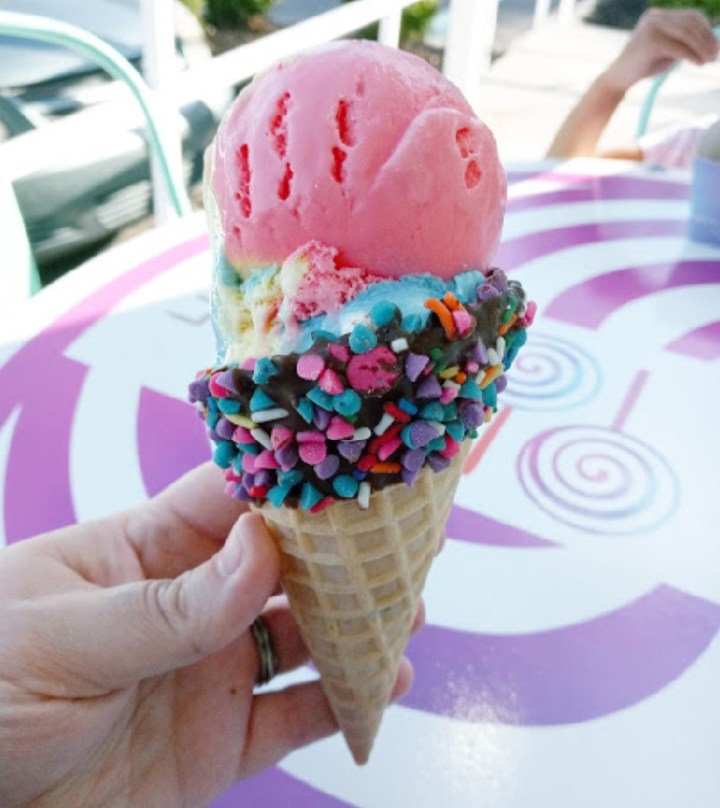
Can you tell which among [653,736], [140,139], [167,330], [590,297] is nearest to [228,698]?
[653,736]

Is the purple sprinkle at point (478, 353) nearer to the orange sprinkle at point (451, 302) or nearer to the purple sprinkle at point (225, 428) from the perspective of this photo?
the orange sprinkle at point (451, 302)

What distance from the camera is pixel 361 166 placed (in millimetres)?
813

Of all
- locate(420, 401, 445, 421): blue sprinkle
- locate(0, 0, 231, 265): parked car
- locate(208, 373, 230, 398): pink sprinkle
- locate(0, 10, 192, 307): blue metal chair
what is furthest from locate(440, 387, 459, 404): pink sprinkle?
locate(0, 0, 231, 265): parked car

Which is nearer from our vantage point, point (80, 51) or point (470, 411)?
point (470, 411)

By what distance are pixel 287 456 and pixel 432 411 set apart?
15 centimetres

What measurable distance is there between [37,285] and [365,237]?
185 centimetres

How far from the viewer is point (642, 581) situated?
1.19 m

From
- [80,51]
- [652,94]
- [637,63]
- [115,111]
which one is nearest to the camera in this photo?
[80,51]

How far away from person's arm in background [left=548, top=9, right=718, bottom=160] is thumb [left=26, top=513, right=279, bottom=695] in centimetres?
239

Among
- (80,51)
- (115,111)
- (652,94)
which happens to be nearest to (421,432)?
Result: (80,51)

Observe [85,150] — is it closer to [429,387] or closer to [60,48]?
[60,48]

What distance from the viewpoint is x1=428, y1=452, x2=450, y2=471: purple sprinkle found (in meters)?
0.88

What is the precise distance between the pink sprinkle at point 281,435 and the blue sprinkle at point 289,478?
0.14ft

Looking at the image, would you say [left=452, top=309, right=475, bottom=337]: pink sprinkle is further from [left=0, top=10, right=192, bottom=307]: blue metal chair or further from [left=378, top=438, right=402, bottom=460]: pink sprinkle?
[left=0, top=10, right=192, bottom=307]: blue metal chair
